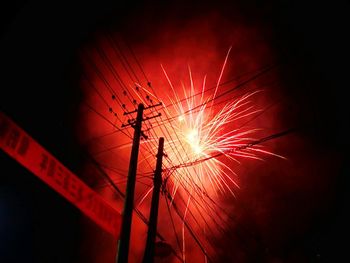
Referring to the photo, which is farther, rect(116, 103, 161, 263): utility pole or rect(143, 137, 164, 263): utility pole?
rect(143, 137, 164, 263): utility pole

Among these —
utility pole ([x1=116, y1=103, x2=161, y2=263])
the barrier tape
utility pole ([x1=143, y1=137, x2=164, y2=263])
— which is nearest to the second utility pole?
utility pole ([x1=116, y1=103, x2=161, y2=263])

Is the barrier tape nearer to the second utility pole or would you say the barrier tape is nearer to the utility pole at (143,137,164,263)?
the second utility pole

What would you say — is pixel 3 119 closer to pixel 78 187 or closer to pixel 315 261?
pixel 78 187

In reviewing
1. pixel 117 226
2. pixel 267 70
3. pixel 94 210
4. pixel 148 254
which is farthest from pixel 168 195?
pixel 267 70

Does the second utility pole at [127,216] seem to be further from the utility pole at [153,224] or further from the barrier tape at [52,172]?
the utility pole at [153,224]

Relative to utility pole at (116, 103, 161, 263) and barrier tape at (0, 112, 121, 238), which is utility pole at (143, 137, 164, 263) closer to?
utility pole at (116, 103, 161, 263)

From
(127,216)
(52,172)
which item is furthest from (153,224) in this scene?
(52,172)

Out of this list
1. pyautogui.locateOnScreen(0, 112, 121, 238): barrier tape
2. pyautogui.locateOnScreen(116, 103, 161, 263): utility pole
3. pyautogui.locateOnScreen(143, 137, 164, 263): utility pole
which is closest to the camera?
pyautogui.locateOnScreen(0, 112, 121, 238): barrier tape

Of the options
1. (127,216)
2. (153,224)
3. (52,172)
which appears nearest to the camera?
(52,172)

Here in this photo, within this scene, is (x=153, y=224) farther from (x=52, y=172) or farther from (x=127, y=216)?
(x=52, y=172)

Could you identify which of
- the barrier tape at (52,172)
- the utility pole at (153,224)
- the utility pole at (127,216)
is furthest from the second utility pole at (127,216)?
the utility pole at (153,224)

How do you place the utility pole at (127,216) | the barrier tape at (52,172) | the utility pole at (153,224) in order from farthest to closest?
1. the utility pole at (153,224)
2. the utility pole at (127,216)
3. the barrier tape at (52,172)

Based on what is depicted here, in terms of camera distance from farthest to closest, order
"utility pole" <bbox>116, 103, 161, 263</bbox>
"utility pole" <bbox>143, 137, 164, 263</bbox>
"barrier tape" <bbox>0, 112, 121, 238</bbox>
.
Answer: "utility pole" <bbox>143, 137, 164, 263</bbox>
"utility pole" <bbox>116, 103, 161, 263</bbox>
"barrier tape" <bbox>0, 112, 121, 238</bbox>
